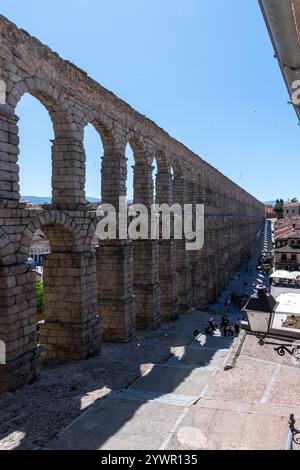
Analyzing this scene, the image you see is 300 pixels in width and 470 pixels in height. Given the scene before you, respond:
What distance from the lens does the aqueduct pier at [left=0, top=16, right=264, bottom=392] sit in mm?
12578

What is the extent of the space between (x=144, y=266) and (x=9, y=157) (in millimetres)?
12127

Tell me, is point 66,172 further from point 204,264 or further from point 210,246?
point 210,246

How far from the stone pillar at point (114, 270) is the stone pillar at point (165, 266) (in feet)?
21.0

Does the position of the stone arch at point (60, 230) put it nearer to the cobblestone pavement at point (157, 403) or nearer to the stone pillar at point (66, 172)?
the stone pillar at point (66, 172)

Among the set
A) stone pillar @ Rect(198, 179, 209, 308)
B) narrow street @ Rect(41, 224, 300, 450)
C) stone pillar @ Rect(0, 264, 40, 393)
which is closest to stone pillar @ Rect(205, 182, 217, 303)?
stone pillar @ Rect(198, 179, 209, 308)

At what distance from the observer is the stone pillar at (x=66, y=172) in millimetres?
15781

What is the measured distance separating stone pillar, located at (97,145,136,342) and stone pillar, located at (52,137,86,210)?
12.0ft

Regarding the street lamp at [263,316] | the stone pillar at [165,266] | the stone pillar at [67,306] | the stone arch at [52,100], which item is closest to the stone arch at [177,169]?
the stone pillar at [165,266]

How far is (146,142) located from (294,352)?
19168mm

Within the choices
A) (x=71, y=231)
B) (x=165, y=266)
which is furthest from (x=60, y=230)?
(x=165, y=266)

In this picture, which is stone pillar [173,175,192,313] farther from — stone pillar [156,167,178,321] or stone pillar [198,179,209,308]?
stone pillar [198,179,209,308]

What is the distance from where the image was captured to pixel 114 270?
19.9 metres

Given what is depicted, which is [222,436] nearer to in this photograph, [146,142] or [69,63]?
[69,63]

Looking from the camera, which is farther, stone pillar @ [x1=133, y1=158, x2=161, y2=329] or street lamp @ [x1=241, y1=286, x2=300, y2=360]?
stone pillar @ [x1=133, y1=158, x2=161, y2=329]
